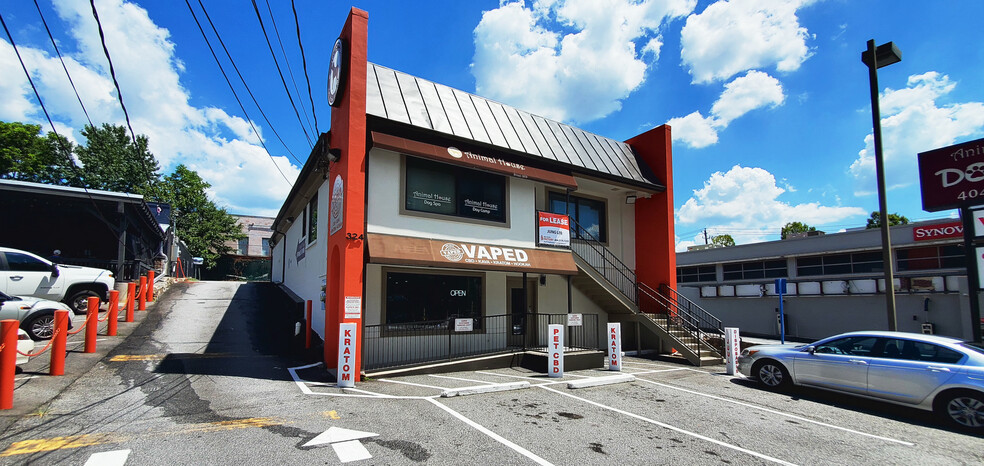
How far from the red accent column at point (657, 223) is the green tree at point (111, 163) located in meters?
34.4

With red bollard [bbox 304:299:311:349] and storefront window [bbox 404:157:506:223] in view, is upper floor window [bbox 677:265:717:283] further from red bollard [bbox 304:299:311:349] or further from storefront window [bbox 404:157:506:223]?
red bollard [bbox 304:299:311:349]

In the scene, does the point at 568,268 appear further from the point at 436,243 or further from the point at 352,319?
the point at 352,319

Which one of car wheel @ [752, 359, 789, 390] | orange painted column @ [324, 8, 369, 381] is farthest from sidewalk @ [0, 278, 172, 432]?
car wheel @ [752, 359, 789, 390]

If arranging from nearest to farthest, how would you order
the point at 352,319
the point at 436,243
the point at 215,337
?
the point at 352,319 → the point at 436,243 → the point at 215,337

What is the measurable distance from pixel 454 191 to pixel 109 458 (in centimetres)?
874

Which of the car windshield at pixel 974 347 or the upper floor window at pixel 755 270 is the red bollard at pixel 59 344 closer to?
the car windshield at pixel 974 347

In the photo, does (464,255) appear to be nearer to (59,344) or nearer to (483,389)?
(483,389)

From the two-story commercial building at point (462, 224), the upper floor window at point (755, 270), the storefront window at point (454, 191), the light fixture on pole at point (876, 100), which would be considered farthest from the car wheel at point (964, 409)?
the upper floor window at point (755, 270)

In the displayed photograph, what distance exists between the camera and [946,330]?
62.4 ft

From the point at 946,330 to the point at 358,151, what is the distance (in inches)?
954

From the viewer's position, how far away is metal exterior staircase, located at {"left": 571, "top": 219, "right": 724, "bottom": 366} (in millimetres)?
13906

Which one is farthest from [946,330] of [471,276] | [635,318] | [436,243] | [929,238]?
[436,243]

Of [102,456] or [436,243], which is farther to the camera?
[436,243]

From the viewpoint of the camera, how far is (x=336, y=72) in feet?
37.3
